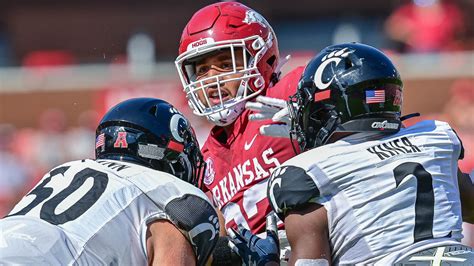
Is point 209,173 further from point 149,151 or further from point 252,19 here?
point 149,151

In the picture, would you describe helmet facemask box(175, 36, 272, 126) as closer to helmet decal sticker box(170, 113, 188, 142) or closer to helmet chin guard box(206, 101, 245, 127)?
helmet chin guard box(206, 101, 245, 127)

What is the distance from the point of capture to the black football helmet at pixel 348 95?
3699 mm

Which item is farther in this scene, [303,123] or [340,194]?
[303,123]

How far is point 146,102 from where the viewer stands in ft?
12.9

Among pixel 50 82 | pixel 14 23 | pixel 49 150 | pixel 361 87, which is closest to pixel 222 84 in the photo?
pixel 361 87

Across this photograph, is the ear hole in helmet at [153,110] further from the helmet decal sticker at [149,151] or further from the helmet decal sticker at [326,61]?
the helmet decal sticker at [326,61]

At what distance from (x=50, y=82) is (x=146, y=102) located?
870cm

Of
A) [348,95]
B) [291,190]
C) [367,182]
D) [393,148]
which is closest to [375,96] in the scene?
[348,95]

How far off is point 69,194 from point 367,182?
1.08 m

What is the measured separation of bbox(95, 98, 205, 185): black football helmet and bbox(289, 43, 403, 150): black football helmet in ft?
1.60

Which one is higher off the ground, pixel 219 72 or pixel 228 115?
pixel 219 72

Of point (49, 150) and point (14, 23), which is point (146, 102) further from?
point (14, 23)

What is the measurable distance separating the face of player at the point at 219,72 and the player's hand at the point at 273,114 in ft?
1.18

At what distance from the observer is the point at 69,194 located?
362 centimetres
